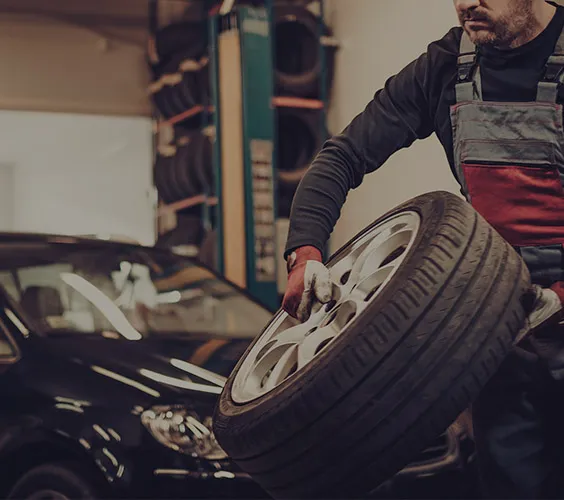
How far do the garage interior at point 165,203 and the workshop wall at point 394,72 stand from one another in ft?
0.03

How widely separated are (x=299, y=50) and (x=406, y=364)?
5.01 metres

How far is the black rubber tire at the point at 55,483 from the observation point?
278cm

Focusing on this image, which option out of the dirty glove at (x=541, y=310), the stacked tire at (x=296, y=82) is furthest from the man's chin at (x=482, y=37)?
the stacked tire at (x=296, y=82)

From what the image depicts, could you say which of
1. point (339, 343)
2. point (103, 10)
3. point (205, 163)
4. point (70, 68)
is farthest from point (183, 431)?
point (103, 10)

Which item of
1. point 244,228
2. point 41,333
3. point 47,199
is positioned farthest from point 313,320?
point 47,199

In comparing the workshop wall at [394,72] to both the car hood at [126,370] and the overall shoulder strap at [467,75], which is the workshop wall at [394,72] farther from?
the overall shoulder strap at [467,75]

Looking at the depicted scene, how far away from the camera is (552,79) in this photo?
1824 mm

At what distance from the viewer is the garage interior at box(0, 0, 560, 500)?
9.25 feet

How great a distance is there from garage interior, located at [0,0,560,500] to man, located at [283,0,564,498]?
0.15 m

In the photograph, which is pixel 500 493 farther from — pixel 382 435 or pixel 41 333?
pixel 41 333

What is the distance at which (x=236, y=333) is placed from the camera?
3.53 m

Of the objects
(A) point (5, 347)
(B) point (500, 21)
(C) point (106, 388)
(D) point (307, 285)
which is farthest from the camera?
(A) point (5, 347)

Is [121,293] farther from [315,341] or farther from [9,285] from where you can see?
[315,341]

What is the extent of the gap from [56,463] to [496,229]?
1.45m
